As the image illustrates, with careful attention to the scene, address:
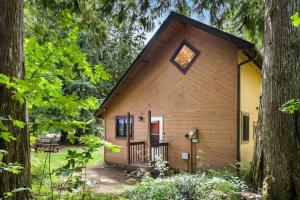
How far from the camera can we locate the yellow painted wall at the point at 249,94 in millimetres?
10461

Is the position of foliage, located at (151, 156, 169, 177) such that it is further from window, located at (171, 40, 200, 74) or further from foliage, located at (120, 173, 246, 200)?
window, located at (171, 40, 200, 74)

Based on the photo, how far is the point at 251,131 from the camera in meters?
11.7

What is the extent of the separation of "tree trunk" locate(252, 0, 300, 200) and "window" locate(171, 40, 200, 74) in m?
5.86

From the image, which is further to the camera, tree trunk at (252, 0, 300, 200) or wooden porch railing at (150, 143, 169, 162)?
wooden porch railing at (150, 143, 169, 162)

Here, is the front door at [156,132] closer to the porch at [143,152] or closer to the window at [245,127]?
the porch at [143,152]

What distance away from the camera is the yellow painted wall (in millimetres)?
10461

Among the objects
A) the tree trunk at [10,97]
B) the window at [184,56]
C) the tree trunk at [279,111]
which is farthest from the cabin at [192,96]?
the tree trunk at [10,97]

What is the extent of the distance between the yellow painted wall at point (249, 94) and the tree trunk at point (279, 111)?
4.88 m

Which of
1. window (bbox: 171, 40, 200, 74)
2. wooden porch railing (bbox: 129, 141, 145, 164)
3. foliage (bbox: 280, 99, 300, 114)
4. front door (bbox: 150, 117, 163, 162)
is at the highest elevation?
window (bbox: 171, 40, 200, 74)

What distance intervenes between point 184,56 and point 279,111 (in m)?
6.90

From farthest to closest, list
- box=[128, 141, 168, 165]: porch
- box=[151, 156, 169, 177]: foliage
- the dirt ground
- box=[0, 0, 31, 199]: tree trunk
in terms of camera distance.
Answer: box=[128, 141, 168, 165]: porch
the dirt ground
box=[151, 156, 169, 177]: foliage
box=[0, 0, 31, 199]: tree trunk

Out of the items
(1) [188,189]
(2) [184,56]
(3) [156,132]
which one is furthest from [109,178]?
(1) [188,189]

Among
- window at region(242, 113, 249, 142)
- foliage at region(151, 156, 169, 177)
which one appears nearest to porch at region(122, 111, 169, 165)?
foliage at region(151, 156, 169, 177)

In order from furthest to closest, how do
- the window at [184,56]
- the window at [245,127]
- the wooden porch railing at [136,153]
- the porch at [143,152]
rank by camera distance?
A: 1. the wooden porch railing at [136,153]
2. the porch at [143,152]
3. the window at [184,56]
4. the window at [245,127]
